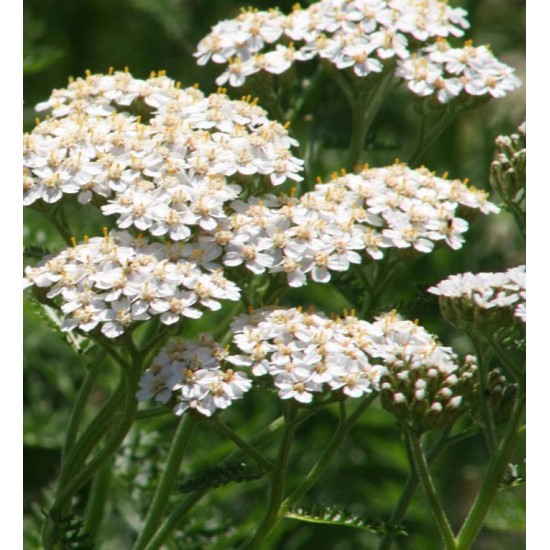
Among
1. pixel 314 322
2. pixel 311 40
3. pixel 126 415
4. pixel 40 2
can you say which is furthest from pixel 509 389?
pixel 40 2

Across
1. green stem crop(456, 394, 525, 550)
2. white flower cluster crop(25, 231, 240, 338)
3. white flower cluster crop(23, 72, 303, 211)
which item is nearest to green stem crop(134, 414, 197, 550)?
white flower cluster crop(25, 231, 240, 338)

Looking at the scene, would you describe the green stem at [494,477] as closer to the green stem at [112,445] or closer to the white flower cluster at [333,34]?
the green stem at [112,445]

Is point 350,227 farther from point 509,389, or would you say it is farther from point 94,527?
point 94,527

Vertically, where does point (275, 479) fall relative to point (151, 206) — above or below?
below

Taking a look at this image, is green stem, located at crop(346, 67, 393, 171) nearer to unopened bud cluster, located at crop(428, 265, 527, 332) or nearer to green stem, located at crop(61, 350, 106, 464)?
unopened bud cluster, located at crop(428, 265, 527, 332)

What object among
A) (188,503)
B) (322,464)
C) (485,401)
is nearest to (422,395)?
(485,401)

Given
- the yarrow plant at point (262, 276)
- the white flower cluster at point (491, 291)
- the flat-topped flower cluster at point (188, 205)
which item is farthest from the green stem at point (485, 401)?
the flat-topped flower cluster at point (188, 205)
